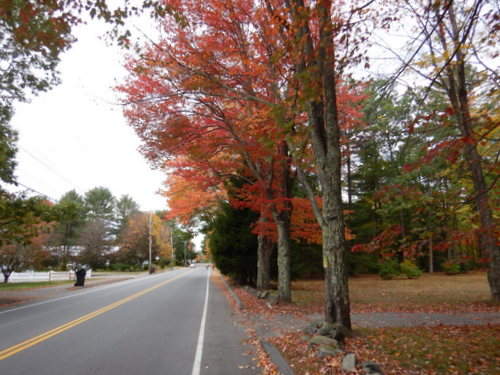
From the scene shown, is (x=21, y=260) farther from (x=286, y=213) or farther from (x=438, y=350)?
(x=438, y=350)

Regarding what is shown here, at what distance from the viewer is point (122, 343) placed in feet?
21.4

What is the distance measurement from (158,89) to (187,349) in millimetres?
7661

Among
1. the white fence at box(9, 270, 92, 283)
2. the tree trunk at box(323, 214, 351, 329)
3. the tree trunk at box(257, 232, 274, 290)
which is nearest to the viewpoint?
the tree trunk at box(323, 214, 351, 329)

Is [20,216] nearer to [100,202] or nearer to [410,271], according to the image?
[410,271]

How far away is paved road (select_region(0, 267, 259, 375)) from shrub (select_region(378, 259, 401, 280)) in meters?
19.3

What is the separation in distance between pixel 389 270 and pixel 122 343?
960 inches

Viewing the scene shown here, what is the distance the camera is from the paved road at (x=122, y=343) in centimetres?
513

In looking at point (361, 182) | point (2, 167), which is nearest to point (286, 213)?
point (2, 167)

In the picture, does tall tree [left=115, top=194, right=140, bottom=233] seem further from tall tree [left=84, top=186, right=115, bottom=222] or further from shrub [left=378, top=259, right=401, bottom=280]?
shrub [left=378, top=259, right=401, bottom=280]

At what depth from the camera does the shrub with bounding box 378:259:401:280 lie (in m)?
25.8

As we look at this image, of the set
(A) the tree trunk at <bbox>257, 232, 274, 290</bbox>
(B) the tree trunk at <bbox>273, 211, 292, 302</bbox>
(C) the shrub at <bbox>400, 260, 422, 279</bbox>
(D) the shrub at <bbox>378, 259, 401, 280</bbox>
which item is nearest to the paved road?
(B) the tree trunk at <bbox>273, 211, 292, 302</bbox>

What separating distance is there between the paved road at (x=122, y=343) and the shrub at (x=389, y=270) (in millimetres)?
19323

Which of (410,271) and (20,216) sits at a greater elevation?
(20,216)

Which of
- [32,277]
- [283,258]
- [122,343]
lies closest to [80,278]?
[32,277]
